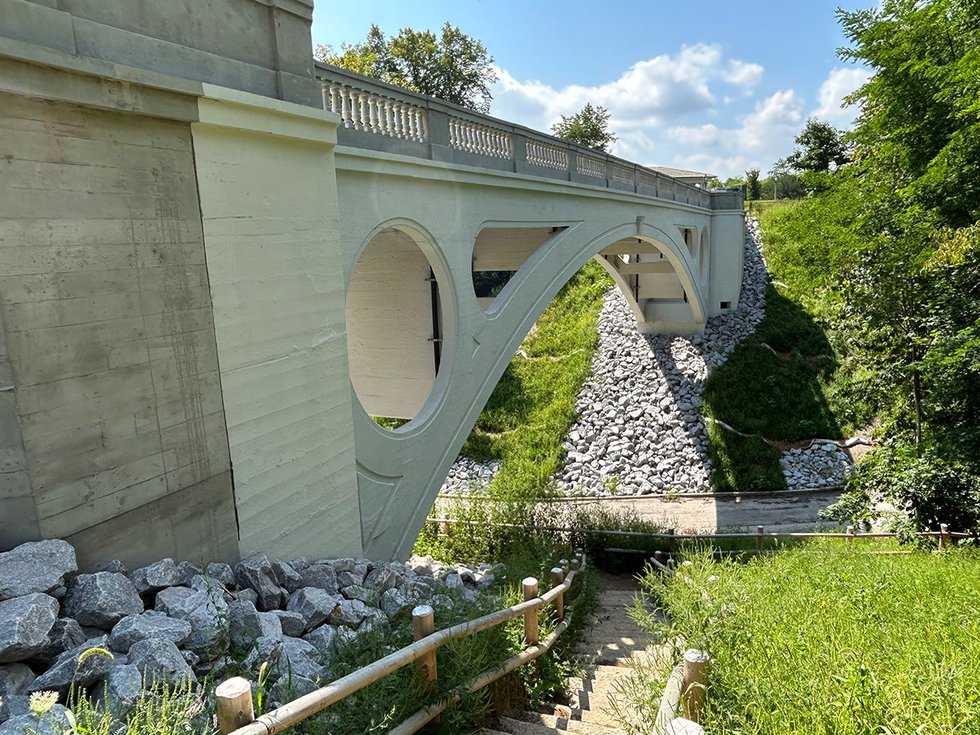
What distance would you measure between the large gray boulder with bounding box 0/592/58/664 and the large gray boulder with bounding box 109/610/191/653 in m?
0.27

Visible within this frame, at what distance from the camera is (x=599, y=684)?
4621 millimetres

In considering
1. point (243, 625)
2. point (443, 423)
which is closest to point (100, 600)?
point (243, 625)

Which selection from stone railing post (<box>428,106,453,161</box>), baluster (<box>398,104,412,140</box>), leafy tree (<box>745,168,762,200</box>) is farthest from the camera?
leafy tree (<box>745,168,762,200</box>)

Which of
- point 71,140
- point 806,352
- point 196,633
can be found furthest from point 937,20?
point 806,352

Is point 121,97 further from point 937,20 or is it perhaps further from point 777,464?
point 777,464

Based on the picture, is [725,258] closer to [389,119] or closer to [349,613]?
[389,119]

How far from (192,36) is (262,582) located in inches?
134

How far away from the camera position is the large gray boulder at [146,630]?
105 inches

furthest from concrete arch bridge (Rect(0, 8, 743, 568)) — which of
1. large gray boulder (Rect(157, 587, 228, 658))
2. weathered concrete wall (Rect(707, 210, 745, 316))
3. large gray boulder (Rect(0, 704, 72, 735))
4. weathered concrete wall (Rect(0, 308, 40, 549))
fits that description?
weathered concrete wall (Rect(707, 210, 745, 316))

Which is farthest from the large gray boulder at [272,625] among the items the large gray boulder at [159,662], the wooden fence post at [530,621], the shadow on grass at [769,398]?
the shadow on grass at [769,398]

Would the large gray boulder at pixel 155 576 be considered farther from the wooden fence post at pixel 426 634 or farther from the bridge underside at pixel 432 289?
the bridge underside at pixel 432 289

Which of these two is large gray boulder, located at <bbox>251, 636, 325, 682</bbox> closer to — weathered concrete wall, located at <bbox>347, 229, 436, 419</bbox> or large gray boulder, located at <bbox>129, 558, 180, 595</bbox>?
large gray boulder, located at <bbox>129, 558, 180, 595</bbox>

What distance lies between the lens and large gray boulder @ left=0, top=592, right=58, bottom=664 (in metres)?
2.35

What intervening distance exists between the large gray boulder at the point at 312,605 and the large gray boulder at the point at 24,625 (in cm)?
132
